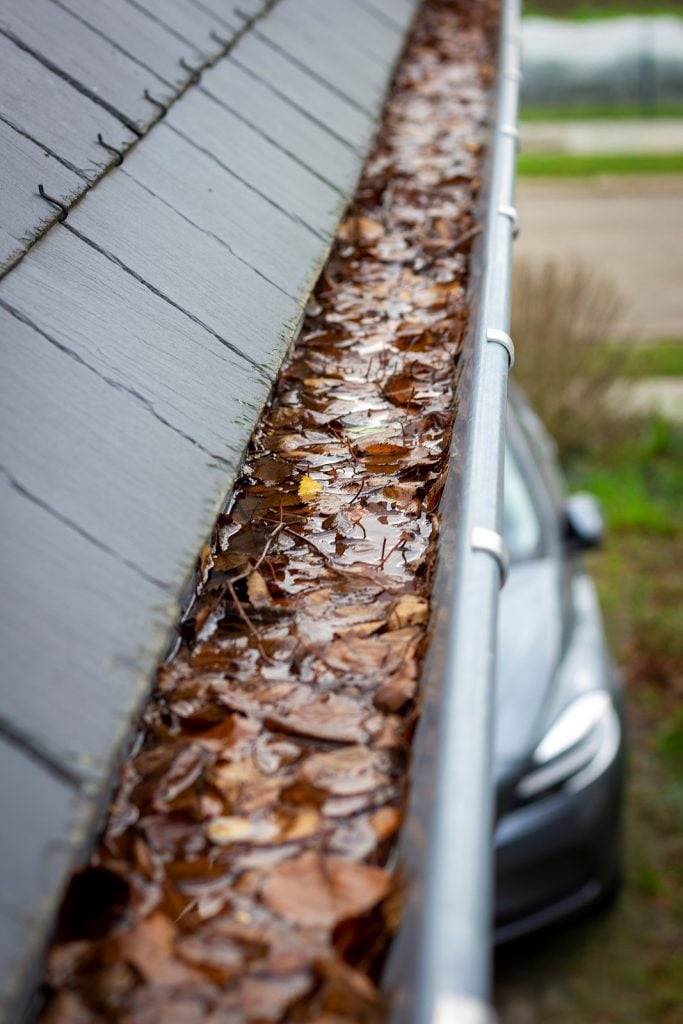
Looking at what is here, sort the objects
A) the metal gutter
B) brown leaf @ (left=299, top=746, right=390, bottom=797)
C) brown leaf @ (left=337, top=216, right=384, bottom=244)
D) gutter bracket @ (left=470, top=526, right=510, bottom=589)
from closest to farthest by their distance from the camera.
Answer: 1. the metal gutter
2. brown leaf @ (left=299, top=746, right=390, bottom=797)
3. gutter bracket @ (left=470, top=526, right=510, bottom=589)
4. brown leaf @ (left=337, top=216, right=384, bottom=244)

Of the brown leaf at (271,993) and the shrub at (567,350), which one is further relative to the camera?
the shrub at (567,350)

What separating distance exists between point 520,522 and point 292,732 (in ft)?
13.9

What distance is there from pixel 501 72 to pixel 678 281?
12226 millimetres

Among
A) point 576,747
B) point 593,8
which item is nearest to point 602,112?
point 593,8

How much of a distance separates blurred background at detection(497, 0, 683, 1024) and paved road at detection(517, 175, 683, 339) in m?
0.04

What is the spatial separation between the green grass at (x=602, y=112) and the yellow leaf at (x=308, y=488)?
75.8ft

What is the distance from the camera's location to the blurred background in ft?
17.3

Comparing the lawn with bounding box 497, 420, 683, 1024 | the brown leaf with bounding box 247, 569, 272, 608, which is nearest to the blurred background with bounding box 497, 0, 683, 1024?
the lawn with bounding box 497, 420, 683, 1024

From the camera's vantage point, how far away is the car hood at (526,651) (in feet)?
15.1

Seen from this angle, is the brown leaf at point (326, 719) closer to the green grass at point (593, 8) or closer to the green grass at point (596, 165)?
the green grass at point (596, 165)

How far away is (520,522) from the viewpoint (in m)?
5.52

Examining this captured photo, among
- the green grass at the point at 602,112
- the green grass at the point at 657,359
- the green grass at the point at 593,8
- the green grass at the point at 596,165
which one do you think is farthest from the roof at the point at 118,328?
the green grass at the point at 593,8

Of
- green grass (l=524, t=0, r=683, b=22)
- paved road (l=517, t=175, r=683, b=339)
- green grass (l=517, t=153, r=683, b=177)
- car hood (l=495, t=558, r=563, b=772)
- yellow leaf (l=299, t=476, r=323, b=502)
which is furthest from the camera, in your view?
green grass (l=524, t=0, r=683, b=22)

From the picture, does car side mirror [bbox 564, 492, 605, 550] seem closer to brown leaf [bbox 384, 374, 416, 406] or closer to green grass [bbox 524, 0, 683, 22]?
brown leaf [bbox 384, 374, 416, 406]
